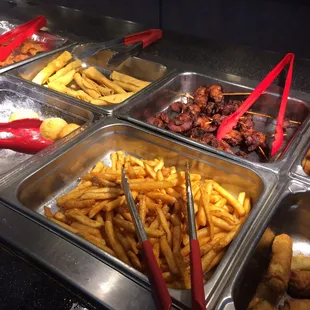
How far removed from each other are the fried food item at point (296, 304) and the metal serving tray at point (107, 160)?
345 millimetres

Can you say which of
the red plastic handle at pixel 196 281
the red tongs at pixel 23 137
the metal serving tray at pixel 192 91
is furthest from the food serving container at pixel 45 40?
the red plastic handle at pixel 196 281

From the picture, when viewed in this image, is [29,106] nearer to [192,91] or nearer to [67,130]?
[67,130]

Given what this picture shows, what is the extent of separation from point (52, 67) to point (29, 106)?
0.51 meters

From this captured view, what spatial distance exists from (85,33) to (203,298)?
335cm

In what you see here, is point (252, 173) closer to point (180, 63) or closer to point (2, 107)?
point (180, 63)

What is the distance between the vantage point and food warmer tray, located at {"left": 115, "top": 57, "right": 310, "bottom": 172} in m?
2.54

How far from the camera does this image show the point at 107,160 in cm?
257

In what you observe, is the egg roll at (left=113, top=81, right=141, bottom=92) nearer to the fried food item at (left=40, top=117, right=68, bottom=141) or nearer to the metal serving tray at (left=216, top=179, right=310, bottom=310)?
the fried food item at (left=40, top=117, right=68, bottom=141)

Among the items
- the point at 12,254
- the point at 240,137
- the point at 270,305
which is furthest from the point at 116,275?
the point at 240,137

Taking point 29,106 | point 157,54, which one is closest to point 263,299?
point 29,106

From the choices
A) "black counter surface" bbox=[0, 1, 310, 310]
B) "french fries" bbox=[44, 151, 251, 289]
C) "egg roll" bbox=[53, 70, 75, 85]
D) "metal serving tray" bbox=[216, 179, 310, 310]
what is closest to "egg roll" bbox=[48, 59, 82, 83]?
"egg roll" bbox=[53, 70, 75, 85]

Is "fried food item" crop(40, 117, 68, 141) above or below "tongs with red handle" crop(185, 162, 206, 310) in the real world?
below

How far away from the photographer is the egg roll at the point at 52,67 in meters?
3.09

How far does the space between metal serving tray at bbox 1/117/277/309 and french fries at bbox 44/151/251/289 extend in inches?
3.6
